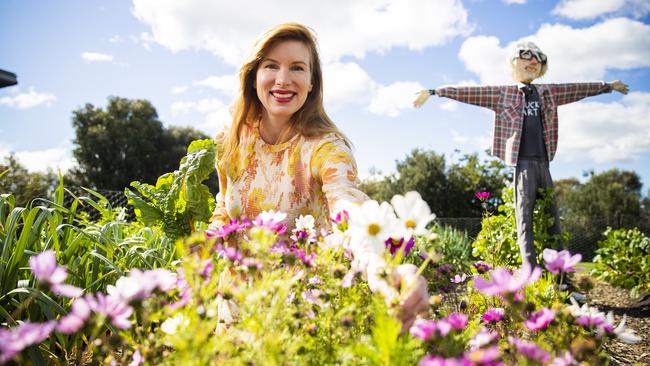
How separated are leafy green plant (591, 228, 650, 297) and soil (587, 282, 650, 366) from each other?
0.21 m

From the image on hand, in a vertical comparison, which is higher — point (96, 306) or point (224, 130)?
point (224, 130)

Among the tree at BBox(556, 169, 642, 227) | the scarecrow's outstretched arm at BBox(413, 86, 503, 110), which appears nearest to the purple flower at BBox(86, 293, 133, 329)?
the scarecrow's outstretched arm at BBox(413, 86, 503, 110)

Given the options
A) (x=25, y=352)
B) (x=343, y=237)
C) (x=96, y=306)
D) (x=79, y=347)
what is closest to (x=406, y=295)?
(x=343, y=237)

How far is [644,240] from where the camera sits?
6.00m

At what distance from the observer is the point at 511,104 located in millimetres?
4738

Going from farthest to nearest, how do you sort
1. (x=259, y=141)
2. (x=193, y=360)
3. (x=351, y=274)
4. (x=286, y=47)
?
1. (x=259, y=141)
2. (x=286, y=47)
3. (x=351, y=274)
4. (x=193, y=360)

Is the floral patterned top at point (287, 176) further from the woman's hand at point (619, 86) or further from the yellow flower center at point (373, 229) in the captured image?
the woman's hand at point (619, 86)

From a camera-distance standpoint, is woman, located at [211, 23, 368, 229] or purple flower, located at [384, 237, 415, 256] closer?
purple flower, located at [384, 237, 415, 256]

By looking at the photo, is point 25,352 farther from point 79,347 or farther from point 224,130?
point 224,130

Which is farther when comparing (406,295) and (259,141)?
(259,141)

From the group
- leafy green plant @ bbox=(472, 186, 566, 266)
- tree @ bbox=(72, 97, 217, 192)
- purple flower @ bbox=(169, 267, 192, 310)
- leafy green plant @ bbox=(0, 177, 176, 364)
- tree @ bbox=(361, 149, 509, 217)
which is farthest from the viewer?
tree @ bbox=(72, 97, 217, 192)

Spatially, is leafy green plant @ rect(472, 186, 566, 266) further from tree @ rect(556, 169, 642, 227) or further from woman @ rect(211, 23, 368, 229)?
tree @ rect(556, 169, 642, 227)

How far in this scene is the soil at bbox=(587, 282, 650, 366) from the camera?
2.94 metres

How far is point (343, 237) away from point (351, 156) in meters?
0.78
